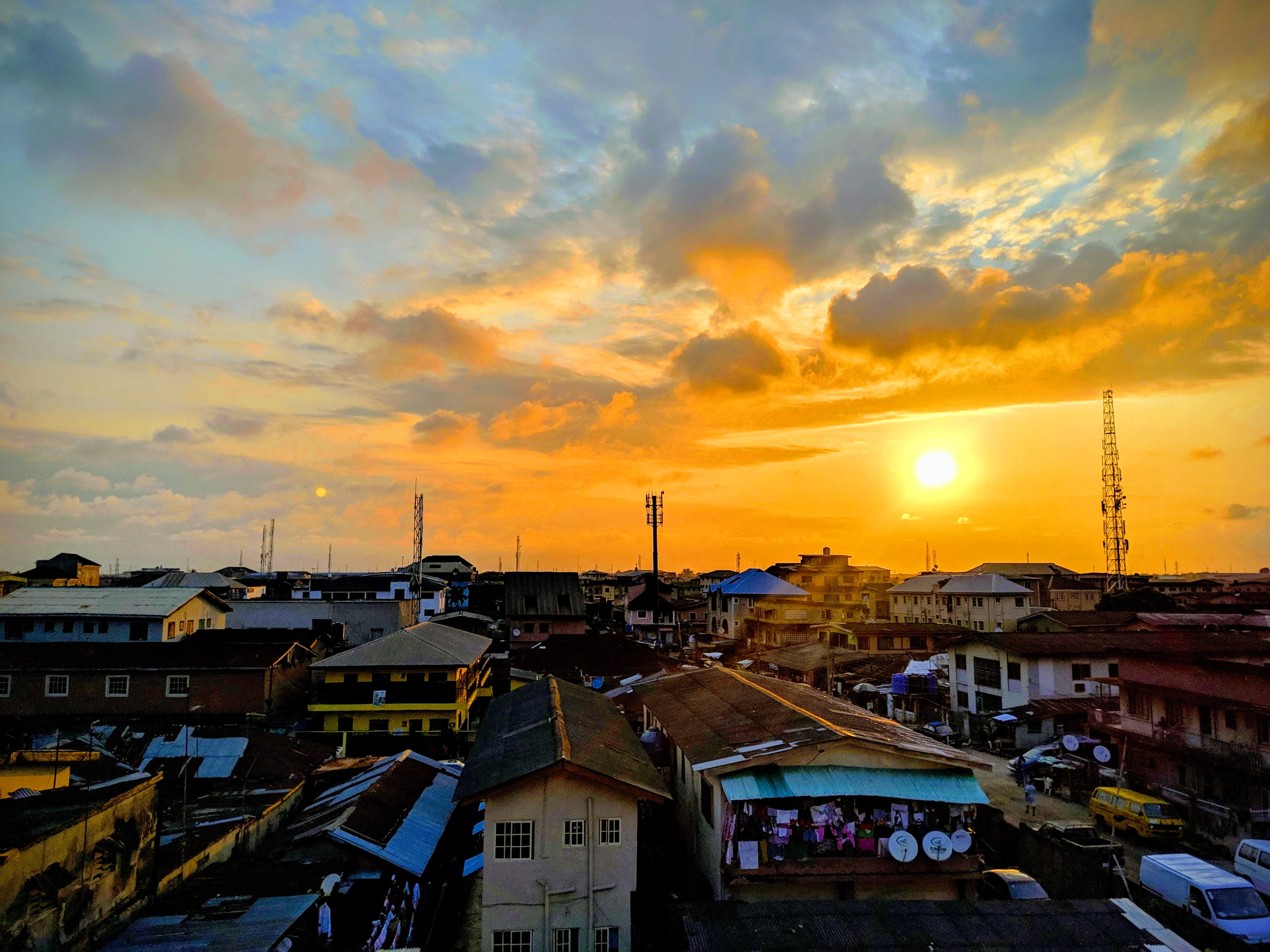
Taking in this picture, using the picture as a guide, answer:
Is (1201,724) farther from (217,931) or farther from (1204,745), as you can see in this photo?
(217,931)

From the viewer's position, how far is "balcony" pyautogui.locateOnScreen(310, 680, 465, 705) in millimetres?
39000

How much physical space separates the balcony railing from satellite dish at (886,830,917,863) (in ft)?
57.5

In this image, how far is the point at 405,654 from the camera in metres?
40.0

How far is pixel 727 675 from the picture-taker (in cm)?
2919

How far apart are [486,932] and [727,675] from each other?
50.9 ft

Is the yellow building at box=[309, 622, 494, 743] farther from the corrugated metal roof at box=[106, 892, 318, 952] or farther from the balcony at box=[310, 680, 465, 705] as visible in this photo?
the corrugated metal roof at box=[106, 892, 318, 952]

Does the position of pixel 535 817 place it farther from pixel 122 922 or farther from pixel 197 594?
pixel 197 594

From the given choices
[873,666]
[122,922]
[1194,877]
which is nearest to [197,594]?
[122,922]

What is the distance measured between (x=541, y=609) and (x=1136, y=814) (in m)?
51.2

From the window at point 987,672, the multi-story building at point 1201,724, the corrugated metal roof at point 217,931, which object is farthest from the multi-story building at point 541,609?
the corrugated metal roof at point 217,931

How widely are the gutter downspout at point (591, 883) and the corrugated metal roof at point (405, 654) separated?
990 inches

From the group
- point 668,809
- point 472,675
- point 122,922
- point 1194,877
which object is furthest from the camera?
point 472,675

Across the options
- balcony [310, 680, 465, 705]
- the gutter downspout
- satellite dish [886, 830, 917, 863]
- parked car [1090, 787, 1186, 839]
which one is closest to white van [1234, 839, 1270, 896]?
parked car [1090, 787, 1186, 839]

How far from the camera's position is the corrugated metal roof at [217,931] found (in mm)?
15062
